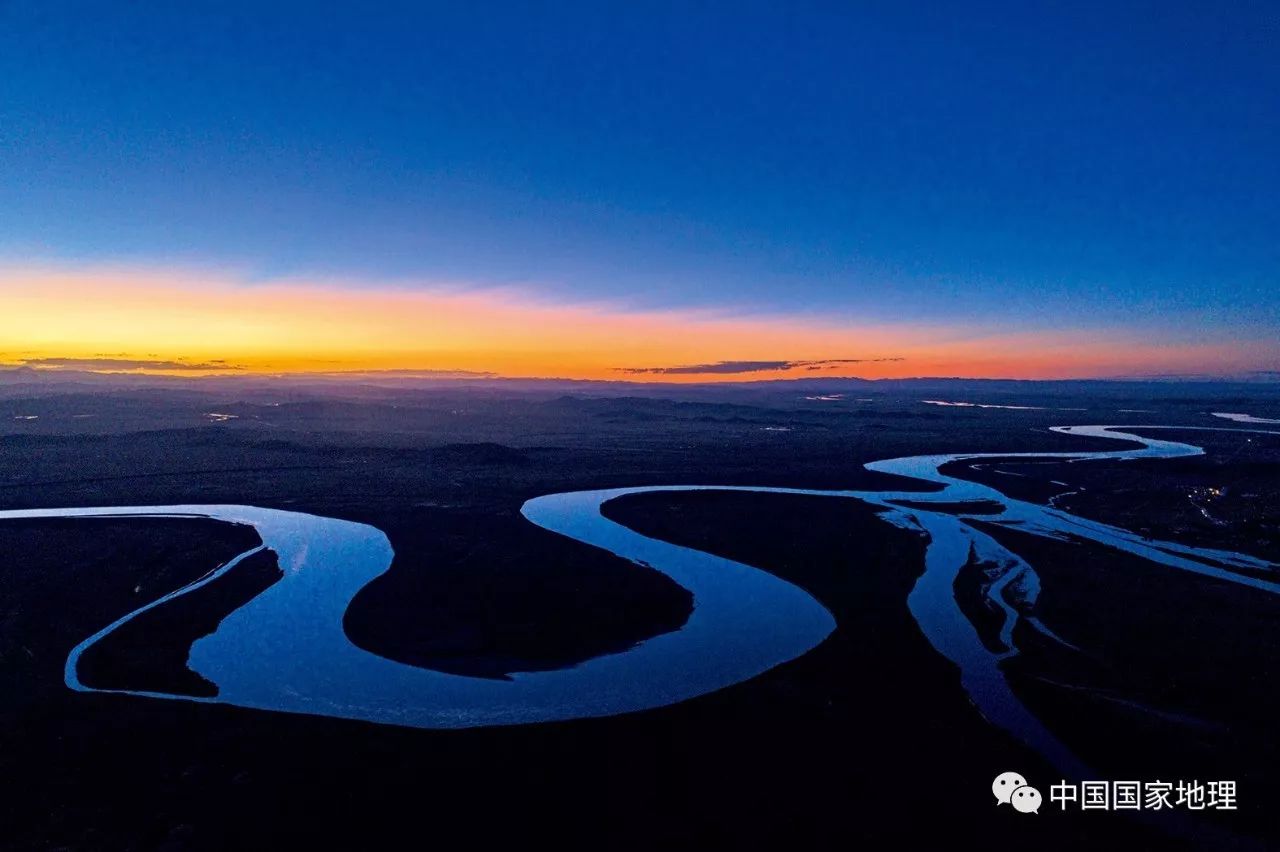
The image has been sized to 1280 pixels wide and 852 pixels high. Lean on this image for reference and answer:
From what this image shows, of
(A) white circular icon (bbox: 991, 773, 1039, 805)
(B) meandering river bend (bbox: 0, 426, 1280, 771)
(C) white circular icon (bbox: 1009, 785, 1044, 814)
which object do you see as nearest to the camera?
(C) white circular icon (bbox: 1009, 785, 1044, 814)

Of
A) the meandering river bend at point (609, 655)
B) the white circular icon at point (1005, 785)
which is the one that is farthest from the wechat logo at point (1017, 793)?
the meandering river bend at point (609, 655)

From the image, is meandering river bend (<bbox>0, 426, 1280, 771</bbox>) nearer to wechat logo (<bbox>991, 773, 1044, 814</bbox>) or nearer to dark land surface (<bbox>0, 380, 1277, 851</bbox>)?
dark land surface (<bbox>0, 380, 1277, 851</bbox>)

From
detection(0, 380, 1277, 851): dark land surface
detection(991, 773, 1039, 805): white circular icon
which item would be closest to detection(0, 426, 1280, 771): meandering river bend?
detection(0, 380, 1277, 851): dark land surface

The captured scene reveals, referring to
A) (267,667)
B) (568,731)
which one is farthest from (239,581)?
(568,731)

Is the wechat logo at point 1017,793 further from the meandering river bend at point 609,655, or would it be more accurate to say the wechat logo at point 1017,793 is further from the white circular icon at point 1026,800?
the meandering river bend at point 609,655

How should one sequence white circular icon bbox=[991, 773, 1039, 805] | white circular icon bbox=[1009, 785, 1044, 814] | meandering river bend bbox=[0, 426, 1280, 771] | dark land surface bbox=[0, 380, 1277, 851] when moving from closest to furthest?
dark land surface bbox=[0, 380, 1277, 851] < white circular icon bbox=[1009, 785, 1044, 814] < white circular icon bbox=[991, 773, 1039, 805] < meandering river bend bbox=[0, 426, 1280, 771]

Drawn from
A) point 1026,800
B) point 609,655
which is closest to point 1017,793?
point 1026,800

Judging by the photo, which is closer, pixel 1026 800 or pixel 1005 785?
pixel 1026 800

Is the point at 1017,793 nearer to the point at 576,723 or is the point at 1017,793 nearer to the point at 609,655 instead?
the point at 576,723

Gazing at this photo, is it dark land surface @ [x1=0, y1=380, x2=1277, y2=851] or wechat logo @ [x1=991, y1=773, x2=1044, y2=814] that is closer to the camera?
dark land surface @ [x1=0, y1=380, x2=1277, y2=851]
